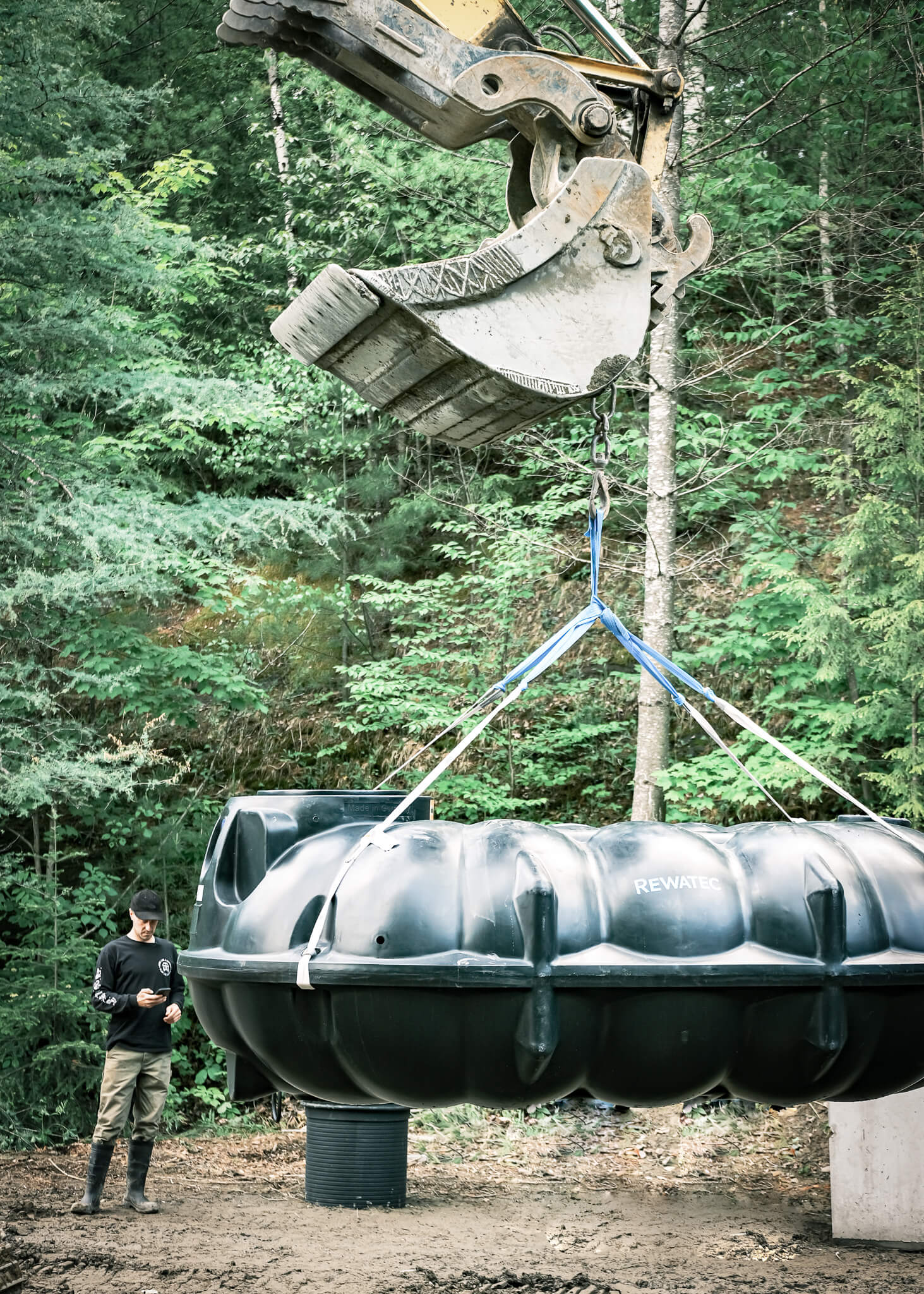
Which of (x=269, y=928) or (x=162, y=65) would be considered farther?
(x=162, y=65)

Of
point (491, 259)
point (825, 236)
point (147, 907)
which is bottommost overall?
point (147, 907)

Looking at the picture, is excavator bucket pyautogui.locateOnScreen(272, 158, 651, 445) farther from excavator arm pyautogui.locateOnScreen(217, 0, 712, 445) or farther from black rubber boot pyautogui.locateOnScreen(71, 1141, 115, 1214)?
black rubber boot pyautogui.locateOnScreen(71, 1141, 115, 1214)

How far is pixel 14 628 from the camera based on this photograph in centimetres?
886

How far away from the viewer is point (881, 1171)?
21.0 feet

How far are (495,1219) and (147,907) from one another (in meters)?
2.57

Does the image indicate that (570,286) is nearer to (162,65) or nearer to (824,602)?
(824,602)

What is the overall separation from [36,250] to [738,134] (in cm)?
613

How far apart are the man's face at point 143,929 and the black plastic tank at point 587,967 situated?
367cm

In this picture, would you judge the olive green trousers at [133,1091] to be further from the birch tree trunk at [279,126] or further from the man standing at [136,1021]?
the birch tree trunk at [279,126]

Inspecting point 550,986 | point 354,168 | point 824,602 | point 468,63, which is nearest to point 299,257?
point 354,168

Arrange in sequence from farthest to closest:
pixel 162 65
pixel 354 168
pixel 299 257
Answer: pixel 162 65 → pixel 299 257 → pixel 354 168

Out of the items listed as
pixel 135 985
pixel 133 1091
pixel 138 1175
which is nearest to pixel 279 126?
A: pixel 135 985

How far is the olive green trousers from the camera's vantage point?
6492 mm

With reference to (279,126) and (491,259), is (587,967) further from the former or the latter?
(279,126)
